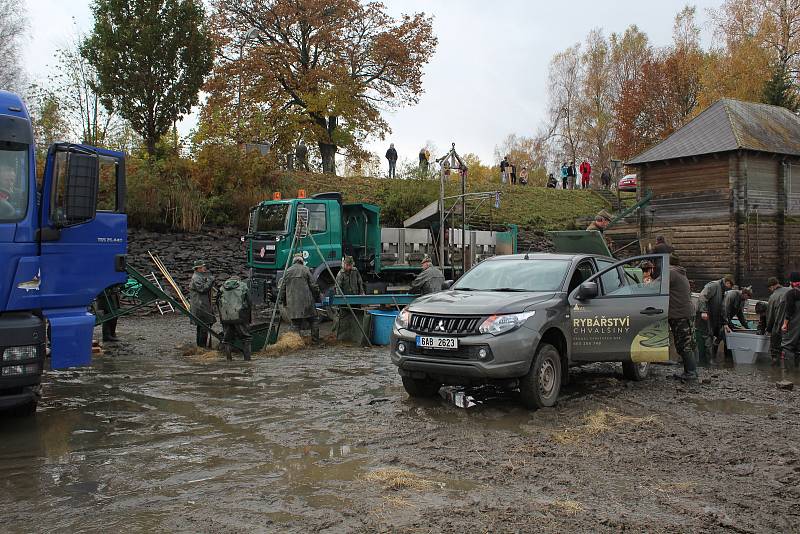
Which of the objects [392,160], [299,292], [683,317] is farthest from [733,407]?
[392,160]

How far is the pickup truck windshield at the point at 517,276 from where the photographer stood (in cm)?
768

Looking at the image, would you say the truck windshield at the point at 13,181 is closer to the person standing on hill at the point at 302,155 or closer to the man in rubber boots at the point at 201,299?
the man in rubber boots at the point at 201,299

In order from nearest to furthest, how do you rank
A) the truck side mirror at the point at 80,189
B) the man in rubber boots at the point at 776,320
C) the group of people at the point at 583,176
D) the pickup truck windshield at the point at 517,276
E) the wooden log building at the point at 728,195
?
the truck side mirror at the point at 80,189 → the pickup truck windshield at the point at 517,276 → the man in rubber boots at the point at 776,320 → the wooden log building at the point at 728,195 → the group of people at the point at 583,176

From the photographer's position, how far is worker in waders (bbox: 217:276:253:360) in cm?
1055

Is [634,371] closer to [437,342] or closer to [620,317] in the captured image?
[620,317]

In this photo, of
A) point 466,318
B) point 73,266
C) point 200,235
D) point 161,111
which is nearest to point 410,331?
point 466,318

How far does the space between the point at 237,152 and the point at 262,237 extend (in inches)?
355

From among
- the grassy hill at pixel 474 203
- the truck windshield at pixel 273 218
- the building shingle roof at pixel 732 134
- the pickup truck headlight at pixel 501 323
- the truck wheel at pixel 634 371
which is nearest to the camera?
the pickup truck headlight at pixel 501 323

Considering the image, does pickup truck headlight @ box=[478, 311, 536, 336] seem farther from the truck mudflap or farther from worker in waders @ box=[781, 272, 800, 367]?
worker in waders @ box=[781, 272, 800, 367]

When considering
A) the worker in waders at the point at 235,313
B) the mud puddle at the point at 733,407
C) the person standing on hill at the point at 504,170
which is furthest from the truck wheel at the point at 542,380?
the person standing on hill at the point at 504,170

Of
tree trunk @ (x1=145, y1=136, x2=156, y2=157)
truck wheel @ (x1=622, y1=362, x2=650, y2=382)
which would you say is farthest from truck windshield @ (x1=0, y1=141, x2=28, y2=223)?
tree trunk @ (x1=145, y1=136, x2=156, y2=157)

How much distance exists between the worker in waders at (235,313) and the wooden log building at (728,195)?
21.6 m

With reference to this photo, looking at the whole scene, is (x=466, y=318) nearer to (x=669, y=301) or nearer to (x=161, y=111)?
(x=669, y=301)

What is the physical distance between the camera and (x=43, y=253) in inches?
252
